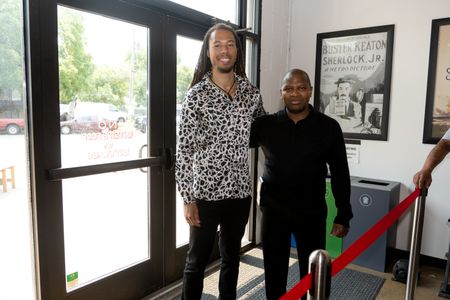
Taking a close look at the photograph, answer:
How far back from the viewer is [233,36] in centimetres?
150

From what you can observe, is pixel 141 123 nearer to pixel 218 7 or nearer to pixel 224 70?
pixel 224 70

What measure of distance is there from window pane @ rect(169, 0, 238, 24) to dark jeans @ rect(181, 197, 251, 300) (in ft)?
4.89

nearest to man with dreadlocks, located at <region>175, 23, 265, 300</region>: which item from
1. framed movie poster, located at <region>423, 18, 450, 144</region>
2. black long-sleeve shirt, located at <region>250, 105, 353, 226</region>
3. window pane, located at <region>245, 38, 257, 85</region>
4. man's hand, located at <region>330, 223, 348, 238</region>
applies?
black long-sleeve shirt, located at <region>250, 105, 353, 226</region>

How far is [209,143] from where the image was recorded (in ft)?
4.88

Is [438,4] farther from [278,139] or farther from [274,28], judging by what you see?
[278,139]

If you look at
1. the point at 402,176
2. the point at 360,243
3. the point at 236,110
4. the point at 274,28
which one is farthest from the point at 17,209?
the point at 402,176

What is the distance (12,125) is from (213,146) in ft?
Answer: 3.12

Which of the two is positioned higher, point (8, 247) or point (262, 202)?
point (262, 202)

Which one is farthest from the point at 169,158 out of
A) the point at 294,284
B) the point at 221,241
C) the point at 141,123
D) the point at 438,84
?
the point at 438,84

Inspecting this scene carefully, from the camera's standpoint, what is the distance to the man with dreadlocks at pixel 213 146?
1468mm

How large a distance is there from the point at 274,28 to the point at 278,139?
6.42 feet

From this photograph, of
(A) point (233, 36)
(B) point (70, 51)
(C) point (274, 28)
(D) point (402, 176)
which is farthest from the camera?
(C) point (274, 28)

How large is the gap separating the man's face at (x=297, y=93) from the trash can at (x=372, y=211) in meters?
1.47

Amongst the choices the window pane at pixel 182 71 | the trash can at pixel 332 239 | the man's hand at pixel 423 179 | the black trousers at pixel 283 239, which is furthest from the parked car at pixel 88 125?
the trash can at pixel 332 239
